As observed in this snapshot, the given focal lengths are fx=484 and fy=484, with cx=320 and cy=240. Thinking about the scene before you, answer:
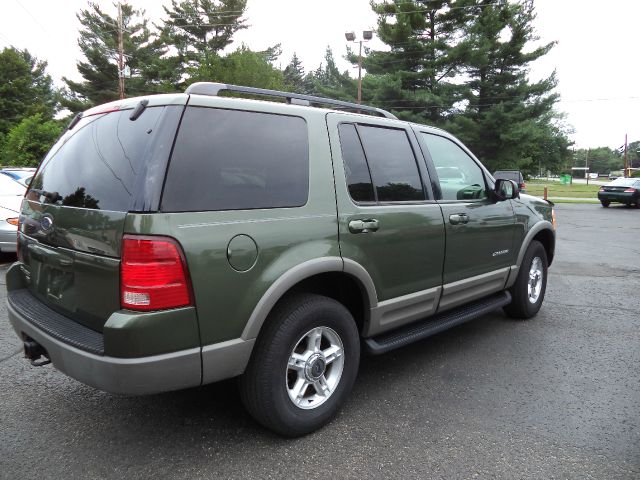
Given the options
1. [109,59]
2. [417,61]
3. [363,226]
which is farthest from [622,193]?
[109,59]

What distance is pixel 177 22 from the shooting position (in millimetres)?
40312

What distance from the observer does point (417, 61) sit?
31.6 metres

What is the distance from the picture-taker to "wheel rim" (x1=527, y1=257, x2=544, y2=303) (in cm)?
497

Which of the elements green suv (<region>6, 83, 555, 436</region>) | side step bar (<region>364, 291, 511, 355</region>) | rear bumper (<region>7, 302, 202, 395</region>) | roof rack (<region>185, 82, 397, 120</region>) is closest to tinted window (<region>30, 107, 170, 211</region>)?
green suv (<region>6, 83, 555, 436</region>)

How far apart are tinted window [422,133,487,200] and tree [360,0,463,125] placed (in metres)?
26.6

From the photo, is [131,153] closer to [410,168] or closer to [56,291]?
[56,291]

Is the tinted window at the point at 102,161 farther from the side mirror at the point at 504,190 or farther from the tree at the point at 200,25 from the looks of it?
the tree at the point at 200,25

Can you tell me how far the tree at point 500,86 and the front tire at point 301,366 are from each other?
2973cm

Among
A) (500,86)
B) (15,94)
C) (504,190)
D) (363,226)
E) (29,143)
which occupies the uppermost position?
(15,94)

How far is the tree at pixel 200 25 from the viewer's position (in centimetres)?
3962

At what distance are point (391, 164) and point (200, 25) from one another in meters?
41.5

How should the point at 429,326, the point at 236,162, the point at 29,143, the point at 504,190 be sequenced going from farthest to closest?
the point at 29,143 < the point at 504,190 < the point at 429,326 < the point at 236,162

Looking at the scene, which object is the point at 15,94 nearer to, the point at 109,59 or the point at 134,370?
the point at 109,59

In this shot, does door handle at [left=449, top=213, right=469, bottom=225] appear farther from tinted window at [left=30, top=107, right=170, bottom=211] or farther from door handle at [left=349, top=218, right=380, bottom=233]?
tinted window at [left=30, top=107, right=170, bottom=211]
